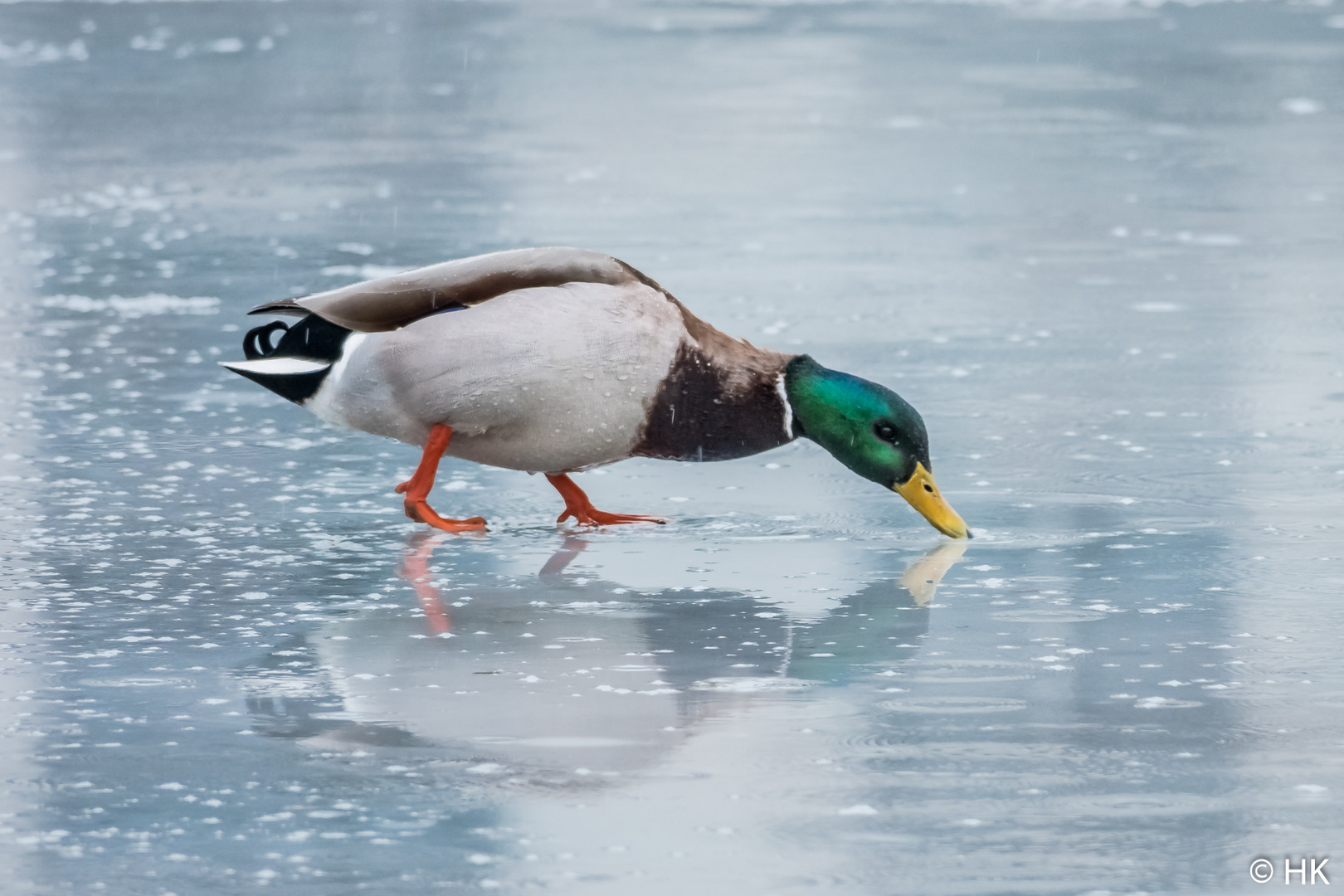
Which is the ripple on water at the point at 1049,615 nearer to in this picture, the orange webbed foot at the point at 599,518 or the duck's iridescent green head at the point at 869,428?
the duck's iridescent green head at the point at 869,428

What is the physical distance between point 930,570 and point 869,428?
0.43 m

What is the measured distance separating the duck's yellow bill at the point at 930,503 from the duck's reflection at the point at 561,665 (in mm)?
265

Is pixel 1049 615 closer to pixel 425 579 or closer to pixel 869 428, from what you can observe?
pixel 869 428

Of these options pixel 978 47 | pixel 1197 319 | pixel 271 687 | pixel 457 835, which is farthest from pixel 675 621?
pixel 978 47

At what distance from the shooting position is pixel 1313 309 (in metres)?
8.75

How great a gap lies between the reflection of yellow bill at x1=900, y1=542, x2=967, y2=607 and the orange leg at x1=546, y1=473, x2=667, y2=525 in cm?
73

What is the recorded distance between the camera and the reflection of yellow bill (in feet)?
16.4

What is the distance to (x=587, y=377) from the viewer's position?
5336 millimetres

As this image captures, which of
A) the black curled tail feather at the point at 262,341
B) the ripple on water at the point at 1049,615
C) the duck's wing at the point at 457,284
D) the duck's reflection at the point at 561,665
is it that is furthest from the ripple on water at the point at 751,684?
the black curled tail feather at the point at 262,341

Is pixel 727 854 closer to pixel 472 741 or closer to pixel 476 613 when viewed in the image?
pixel 472 741

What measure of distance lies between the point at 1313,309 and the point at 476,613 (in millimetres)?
4919

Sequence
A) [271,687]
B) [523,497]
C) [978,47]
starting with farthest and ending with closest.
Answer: [978,47]
[523,497]
[271,687]

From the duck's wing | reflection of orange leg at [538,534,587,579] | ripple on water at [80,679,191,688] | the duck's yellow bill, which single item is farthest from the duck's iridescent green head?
ripple on water at [80,679,191,688]

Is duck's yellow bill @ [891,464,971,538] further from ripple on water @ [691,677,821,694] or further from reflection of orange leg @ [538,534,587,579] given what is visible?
ripple on water @ [691,677,821,694]
